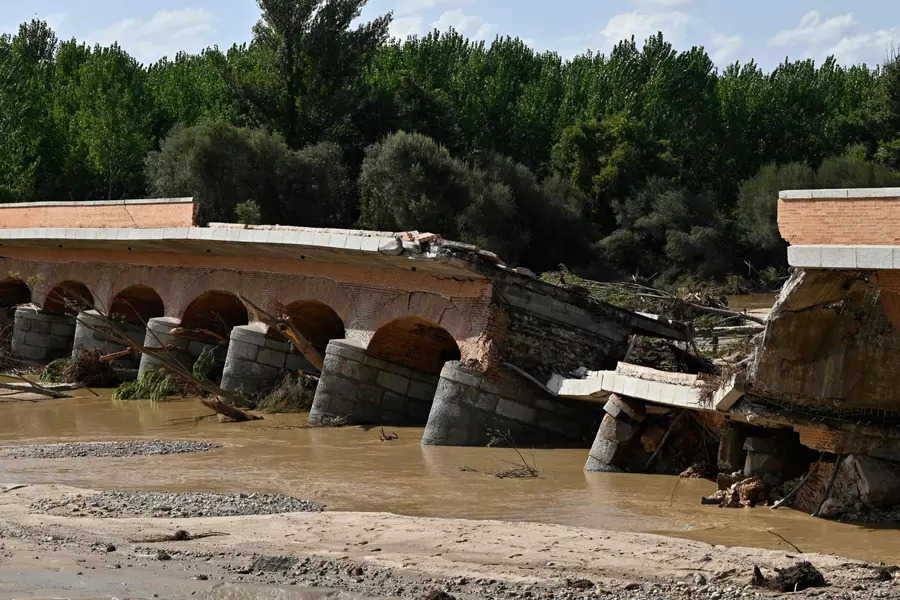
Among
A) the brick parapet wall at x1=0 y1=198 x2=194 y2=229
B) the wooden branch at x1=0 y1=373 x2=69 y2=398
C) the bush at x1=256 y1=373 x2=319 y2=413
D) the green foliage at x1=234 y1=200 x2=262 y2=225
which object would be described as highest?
the green foliage at x1=234 y1=200 x2=262 y2=225

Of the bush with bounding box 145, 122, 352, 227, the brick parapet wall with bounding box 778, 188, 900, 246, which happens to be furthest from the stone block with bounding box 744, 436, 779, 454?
the bush with bounding box 145, 122, 352, 227

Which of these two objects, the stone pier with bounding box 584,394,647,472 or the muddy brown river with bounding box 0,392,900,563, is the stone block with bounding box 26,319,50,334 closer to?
the muddy brown river with bounding box 0,392,900,563

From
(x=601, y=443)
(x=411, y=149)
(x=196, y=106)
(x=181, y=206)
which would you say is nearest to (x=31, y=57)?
(x=196, y=106)

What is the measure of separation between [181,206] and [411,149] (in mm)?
15032

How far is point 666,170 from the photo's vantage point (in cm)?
3997

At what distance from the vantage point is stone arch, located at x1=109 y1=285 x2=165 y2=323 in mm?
23623

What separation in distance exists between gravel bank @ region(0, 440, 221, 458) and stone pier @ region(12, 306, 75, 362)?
33.4ft

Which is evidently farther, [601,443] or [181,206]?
[181,206]

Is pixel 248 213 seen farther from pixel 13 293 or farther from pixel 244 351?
pixel 244 351

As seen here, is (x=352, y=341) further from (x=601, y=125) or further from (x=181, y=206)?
(x=601, y=125)

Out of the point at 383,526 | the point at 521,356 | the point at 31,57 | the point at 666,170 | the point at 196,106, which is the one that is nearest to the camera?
the point at 383,526

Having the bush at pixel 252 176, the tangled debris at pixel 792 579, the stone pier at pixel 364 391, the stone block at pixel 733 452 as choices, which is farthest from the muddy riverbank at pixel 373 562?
the bush at pixel 252 176

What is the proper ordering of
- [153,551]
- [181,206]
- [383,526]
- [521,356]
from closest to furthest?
[153,551] → [383,526] → [521,356] → [181,206]

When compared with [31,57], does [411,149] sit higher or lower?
lower
